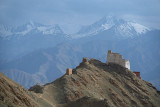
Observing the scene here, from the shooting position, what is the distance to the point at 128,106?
269 ft

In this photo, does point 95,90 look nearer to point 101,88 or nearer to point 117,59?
point 101,88

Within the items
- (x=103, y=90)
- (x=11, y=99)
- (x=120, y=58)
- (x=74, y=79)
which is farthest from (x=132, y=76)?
(x=11, y=99)

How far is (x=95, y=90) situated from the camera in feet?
268

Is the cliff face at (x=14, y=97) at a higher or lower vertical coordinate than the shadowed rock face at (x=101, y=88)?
lower

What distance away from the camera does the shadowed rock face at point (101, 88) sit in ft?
241

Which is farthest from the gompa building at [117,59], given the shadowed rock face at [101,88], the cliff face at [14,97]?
the cliff face at [14,97]

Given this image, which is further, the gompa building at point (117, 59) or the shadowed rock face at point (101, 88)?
the gompa building at point (117, 59)

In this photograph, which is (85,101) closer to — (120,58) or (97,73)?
(97,73)

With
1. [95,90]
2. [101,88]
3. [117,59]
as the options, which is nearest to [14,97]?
[95,90]

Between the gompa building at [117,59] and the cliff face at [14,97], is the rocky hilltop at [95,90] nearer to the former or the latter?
the cliff face at [14,97]

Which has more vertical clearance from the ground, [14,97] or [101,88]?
[101,88]

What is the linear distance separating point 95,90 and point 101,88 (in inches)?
120

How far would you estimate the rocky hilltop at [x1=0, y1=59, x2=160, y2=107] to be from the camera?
65688mm

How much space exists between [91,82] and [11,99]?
1278 inches
